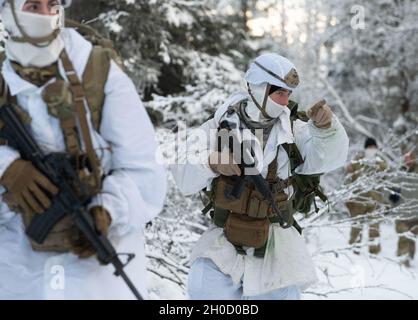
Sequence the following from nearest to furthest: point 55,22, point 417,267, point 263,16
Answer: point 55,22, point 417,267, point 263,16

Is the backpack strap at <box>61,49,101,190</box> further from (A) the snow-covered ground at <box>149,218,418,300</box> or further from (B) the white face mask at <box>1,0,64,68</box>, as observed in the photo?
(A) the snow-covered ground at <box>149,218,418,300</box>

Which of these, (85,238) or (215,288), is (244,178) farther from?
(85,238)

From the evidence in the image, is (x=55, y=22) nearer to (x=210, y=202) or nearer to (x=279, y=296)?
(x=210, y=202)

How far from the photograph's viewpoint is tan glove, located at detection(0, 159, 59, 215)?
7.38 ft

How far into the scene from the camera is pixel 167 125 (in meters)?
9.20

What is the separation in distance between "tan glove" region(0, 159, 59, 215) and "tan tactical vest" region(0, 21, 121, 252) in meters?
0.09

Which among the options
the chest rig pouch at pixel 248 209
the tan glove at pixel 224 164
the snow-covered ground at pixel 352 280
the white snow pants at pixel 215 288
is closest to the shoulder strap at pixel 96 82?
the tan glove at pixel 224 164

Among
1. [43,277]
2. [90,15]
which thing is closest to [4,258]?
[43,277]

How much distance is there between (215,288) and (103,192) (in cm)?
132

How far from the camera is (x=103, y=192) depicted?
92.0 inches

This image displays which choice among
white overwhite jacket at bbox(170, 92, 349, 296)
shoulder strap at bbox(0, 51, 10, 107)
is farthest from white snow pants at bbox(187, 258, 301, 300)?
shoulder strap at bbox(0, 51, 10, 107)

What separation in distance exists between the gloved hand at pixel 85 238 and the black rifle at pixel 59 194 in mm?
20

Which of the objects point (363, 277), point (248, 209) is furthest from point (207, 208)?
point (363, 277)
